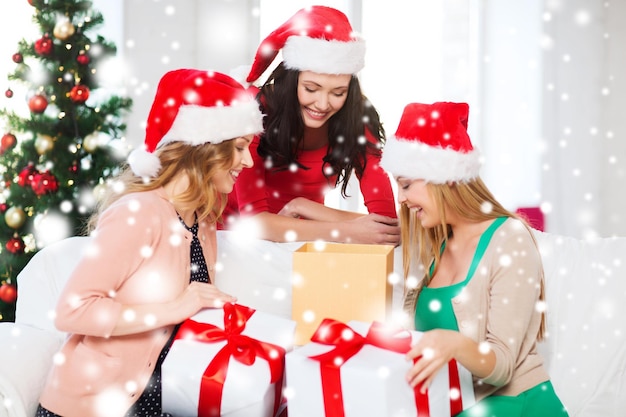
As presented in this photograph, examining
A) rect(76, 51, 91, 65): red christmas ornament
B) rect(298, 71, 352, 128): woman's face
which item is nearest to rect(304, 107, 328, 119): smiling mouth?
rect(298, 71, 352, 128): woman's face

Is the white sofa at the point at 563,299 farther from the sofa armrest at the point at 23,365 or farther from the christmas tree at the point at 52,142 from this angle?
the christmas tree at the point at 52,142

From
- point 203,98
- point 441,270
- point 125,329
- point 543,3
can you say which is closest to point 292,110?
point 203,98

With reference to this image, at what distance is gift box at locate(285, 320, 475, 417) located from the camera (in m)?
1.36

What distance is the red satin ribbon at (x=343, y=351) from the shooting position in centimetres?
138

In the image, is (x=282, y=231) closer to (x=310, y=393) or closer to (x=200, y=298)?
(x=200, y=298)

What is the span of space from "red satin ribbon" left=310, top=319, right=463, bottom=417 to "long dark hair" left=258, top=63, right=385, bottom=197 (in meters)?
0.97

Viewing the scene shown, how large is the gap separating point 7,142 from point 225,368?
200cm

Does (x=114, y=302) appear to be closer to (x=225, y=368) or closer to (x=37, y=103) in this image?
(x=225, y=368)

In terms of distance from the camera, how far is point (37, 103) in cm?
299

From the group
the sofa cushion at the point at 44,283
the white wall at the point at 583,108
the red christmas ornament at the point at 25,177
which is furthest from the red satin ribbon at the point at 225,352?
the white wall at the point at 583,108

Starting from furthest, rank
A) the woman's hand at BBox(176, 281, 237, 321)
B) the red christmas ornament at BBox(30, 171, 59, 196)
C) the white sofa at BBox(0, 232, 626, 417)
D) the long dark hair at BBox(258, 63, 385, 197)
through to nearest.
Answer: the red christmas ornament at BBox(30, 171, 59, 196) → the long dark hair at BBox(258, 63, 385, 197) → the white sofa at BBox(0, 232, 626, 417) → the woman's hand at BBox(176, 281, 237, 321)

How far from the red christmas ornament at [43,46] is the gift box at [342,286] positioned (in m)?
1.92

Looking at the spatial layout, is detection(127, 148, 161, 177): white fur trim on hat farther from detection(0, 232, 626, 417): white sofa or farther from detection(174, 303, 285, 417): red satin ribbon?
detection(0, 232, 626, 417): white sofa

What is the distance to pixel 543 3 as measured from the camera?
4.29 meters
